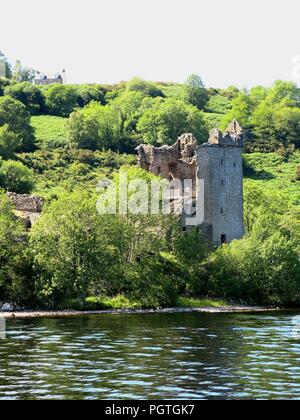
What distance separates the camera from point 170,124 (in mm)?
185625

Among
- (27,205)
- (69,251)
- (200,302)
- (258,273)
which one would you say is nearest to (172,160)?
(27,205)

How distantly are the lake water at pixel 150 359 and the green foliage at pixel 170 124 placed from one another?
110 meters

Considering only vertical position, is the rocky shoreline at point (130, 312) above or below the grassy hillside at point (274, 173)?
below

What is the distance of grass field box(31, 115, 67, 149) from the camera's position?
176 m

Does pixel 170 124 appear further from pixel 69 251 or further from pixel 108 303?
pixel 108 303

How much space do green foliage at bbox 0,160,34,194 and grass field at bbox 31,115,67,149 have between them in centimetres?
3380

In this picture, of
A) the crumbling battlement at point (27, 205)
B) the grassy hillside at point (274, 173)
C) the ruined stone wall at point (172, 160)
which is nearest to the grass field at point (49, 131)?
the grassy hillside at point (274, 173)

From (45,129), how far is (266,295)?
9806 centimetres

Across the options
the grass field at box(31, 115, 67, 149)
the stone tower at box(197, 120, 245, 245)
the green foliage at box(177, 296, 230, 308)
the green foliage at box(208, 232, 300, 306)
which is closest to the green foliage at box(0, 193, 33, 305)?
the green foliage at box(177, 296, 230, 308)

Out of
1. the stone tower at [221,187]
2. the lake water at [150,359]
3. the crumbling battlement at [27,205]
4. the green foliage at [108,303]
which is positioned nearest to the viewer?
the lake water at [150,359]

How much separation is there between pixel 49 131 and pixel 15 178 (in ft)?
156

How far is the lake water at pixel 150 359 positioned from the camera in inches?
1651

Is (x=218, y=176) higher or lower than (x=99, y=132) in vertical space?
lower

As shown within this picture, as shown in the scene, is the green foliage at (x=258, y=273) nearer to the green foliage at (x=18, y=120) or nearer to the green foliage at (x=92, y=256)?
the green foliage at (x=92, y=256)
